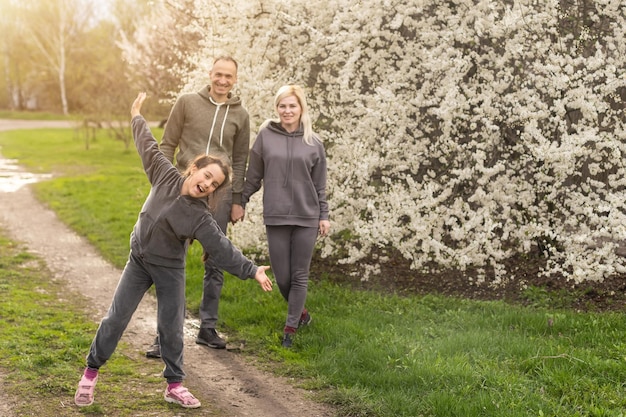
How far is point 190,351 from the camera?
586cm

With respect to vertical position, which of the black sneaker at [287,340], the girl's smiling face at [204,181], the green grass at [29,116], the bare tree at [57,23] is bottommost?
the green grass at [29,116]

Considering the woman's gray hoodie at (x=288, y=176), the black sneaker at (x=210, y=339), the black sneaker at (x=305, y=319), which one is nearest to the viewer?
the woman's gray hoodie at (x=288, y=176)

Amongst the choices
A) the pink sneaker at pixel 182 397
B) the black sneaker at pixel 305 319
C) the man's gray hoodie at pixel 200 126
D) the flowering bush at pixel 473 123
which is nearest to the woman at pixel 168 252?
the pink sneaker at pixel 182 397

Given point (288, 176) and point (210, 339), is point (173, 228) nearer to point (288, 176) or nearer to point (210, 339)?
point (288, 176)

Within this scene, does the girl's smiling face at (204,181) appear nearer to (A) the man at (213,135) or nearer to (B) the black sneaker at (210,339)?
(A) the man at (213,135)

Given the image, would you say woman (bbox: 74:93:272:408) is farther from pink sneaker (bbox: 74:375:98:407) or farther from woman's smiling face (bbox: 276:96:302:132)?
woman's smiling face (bbox: 276:96:302:132)

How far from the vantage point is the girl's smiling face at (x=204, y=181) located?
14.2 feet

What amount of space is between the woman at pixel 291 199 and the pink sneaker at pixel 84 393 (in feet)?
5.67

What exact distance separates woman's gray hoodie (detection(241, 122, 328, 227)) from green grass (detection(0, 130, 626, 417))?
3.31 feet

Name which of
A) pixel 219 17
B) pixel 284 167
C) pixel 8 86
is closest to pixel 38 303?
pixel 284 167

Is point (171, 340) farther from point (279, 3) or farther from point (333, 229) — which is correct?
point (279, 3)

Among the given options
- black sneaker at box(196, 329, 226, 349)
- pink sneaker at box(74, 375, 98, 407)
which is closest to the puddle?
black sneaker at box(196, 329, 226, 349)

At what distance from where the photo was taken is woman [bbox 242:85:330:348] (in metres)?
5.81

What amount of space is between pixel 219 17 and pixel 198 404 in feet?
16.2
